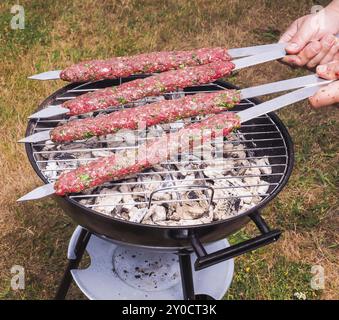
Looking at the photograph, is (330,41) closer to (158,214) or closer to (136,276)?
(158,214)

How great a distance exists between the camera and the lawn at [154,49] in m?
3.09

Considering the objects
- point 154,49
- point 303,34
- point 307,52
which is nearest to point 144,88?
point 307,52

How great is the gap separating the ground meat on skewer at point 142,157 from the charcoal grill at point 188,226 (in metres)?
0.08

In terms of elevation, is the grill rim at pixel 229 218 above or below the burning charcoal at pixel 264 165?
above

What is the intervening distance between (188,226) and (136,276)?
0.92m

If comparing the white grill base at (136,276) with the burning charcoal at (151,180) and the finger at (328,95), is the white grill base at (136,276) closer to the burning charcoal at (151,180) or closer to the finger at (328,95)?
the burning charcoal at (151,180)

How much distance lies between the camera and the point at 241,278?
10.0 ft

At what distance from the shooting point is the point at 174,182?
2135mm

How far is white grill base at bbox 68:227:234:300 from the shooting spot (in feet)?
8.30

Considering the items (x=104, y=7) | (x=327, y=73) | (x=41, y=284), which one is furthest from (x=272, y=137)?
(x=104, y=7)

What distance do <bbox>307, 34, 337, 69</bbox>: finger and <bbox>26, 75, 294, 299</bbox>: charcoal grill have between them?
17.0 inches

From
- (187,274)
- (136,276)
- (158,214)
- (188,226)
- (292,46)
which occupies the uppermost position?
(292,46)

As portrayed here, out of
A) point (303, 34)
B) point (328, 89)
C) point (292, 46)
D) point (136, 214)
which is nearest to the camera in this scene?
point (136, 214)

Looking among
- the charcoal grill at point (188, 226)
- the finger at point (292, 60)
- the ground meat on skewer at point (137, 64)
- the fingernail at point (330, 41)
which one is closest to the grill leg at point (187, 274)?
the charcoal grill at point (188, 226)
